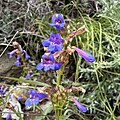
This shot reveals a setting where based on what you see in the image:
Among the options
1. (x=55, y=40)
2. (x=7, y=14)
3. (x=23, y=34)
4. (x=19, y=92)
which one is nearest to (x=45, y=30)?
(x=23, y=34)

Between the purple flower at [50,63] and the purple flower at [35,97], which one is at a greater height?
the purple flower at [50,63]

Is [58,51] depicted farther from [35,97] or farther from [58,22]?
[35,97]

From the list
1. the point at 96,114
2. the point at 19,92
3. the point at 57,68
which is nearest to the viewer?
the point at 57,68

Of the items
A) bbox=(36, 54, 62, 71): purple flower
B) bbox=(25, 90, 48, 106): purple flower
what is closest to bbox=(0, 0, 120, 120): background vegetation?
A: bbox=(25, 90, 48, 106): purple flower

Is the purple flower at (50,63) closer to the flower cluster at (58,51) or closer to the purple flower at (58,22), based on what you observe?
the flower cluster at (58,51)

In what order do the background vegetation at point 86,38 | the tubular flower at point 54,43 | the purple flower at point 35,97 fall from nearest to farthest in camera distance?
1. the tubular flower at point 54,43
2. the purple flower at point 35,97
3. the background vegetation at point 86,38

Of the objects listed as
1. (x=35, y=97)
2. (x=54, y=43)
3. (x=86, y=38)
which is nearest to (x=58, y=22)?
(x=54, y=43)

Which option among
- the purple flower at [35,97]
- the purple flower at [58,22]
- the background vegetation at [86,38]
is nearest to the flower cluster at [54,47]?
the purple flower at [58,22]

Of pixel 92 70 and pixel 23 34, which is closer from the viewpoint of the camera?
pixel 92 70

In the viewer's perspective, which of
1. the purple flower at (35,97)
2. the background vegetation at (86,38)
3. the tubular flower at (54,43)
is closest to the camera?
A: the tubular flower at (54,43)

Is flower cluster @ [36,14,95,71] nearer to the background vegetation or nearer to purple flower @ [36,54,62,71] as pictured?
purple flower @ [36,54,62,71]

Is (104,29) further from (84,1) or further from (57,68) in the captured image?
(57,68)
